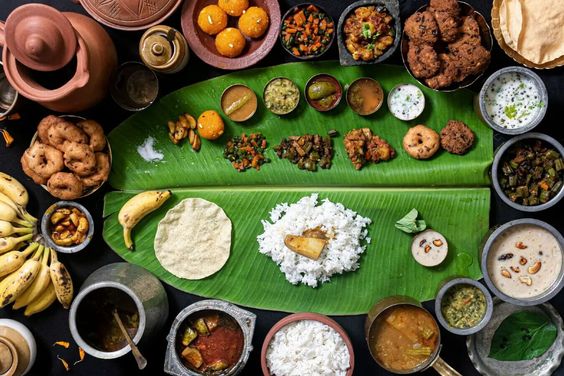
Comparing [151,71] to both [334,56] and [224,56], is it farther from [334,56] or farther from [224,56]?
[334,56]

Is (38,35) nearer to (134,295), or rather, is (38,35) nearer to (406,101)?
Result: (134,295)

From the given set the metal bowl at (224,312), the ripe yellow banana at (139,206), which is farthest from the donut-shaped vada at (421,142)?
the ripe yellow banana at (139,206)

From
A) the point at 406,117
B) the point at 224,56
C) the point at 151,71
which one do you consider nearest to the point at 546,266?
the point at 406,117

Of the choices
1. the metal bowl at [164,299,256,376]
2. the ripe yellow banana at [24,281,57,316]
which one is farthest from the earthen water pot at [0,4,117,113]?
the metal bowl at [164,299,256,376]

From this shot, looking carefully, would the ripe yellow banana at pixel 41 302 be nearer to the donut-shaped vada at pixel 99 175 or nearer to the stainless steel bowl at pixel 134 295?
the stainless steel bowl at pixel 134 295

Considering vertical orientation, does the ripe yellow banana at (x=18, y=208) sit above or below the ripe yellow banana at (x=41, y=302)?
above

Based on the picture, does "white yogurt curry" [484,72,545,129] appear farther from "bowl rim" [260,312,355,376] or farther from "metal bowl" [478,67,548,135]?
"bowl rim" [260,312,355,376]

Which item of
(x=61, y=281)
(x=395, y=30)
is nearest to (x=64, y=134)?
(x=61, y=281)
